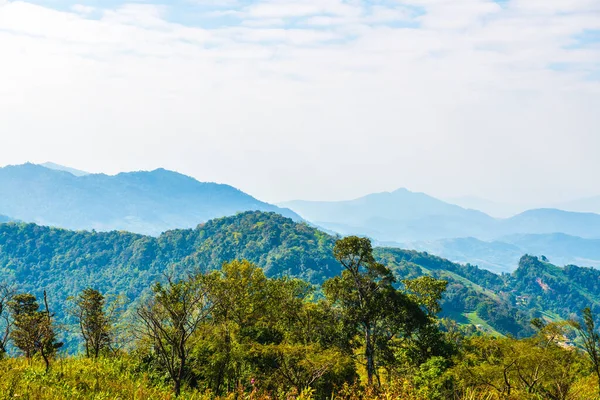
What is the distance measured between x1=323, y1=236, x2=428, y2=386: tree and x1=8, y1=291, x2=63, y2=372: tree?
15.5 metres

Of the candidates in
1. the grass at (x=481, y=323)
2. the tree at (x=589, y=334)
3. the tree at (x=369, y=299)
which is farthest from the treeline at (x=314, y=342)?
the grass at (x=481, y=323)

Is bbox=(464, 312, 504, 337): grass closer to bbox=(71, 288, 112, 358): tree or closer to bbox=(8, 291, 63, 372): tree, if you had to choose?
bbox=(71, 288, 112, 358): tree

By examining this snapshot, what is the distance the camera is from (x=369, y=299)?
28.9 metres

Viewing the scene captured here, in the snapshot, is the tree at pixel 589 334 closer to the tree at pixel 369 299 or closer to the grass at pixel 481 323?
the tree at pixel 369 299

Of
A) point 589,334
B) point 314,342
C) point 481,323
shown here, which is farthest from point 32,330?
point 481,323

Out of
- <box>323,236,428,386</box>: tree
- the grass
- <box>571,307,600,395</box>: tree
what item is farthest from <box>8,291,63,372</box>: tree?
the grass

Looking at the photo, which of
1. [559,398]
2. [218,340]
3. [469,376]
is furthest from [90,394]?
[469,376]

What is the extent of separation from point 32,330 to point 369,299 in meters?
18.6

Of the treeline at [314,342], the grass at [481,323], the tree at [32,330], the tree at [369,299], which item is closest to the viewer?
the tree at [32,330]

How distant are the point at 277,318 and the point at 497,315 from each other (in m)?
177

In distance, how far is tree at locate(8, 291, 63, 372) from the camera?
18.8 metres

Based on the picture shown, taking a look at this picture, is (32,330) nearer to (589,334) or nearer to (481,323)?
(589,334)

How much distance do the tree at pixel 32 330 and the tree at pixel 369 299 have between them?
15.5m

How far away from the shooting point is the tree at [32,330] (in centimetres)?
1880
